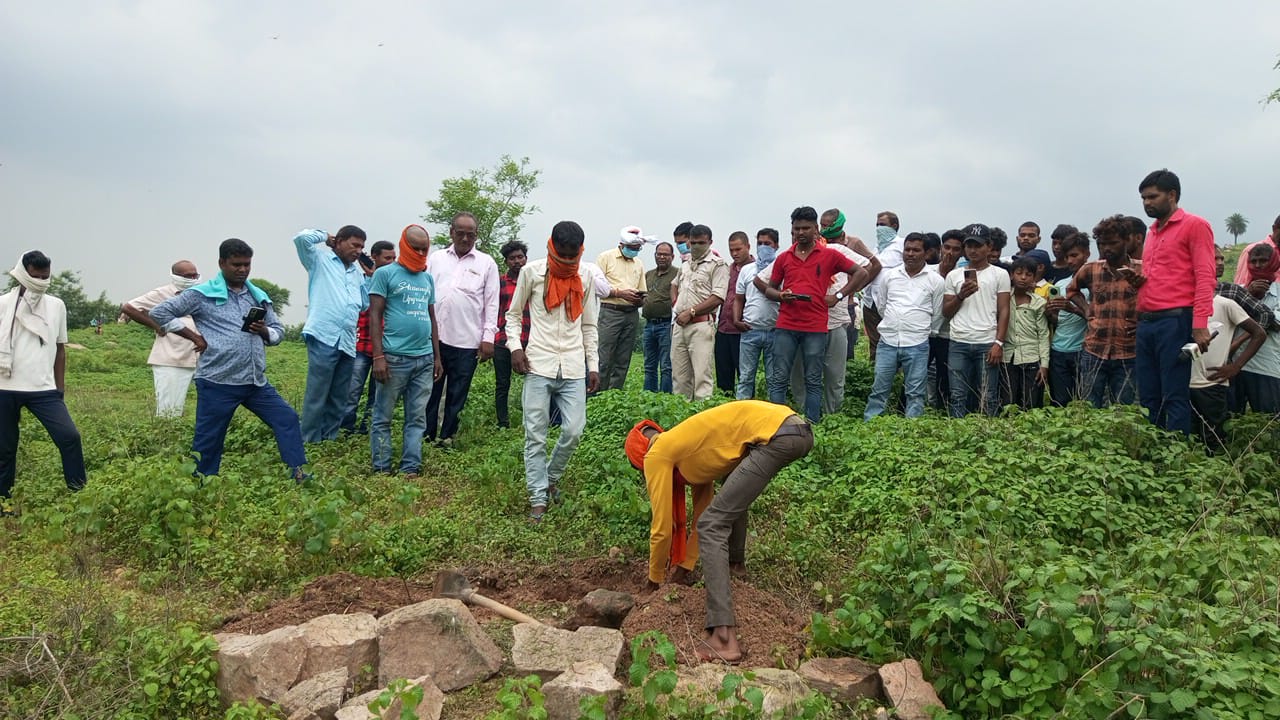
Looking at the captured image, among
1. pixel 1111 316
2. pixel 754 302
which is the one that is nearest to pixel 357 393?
pixel 754 302

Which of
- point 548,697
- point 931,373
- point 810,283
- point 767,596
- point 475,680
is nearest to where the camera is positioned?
point 548,697

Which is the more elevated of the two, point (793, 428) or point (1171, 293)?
point (1171, 293)

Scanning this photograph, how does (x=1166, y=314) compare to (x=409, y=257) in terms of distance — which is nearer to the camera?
(x=1166, y=314)

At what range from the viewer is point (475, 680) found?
13.5 ft

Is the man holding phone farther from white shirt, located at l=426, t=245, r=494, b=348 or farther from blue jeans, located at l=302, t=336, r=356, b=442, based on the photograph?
white shirt, located at l=426, t=245, r=494, b=348

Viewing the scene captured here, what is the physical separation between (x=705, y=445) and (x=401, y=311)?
3775mm

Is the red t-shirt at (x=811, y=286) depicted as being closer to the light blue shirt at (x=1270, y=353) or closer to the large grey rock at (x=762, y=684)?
the light blue shirt at (x=1270, y=353)

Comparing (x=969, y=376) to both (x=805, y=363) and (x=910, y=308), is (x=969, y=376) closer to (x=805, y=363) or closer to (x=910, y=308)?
(x=910, y=308)

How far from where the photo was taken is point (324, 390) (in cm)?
805

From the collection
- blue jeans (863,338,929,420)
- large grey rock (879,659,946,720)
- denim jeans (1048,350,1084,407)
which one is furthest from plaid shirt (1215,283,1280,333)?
large grey rock (879,659,946,720)

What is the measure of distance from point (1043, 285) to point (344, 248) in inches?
269

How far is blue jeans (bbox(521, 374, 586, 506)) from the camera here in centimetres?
626

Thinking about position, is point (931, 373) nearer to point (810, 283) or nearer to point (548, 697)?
point (810, 283)

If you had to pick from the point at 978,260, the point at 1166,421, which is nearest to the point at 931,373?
the point at 978,260
